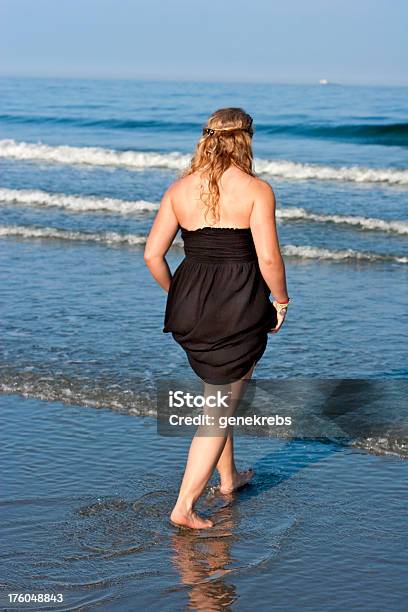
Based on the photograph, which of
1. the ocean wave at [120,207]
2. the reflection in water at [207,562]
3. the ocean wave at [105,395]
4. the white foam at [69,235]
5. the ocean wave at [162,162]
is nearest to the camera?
the reflection in water at [207,562]

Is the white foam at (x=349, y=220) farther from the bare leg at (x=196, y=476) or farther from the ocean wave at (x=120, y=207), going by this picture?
the bare leg at (x=196, y=476)

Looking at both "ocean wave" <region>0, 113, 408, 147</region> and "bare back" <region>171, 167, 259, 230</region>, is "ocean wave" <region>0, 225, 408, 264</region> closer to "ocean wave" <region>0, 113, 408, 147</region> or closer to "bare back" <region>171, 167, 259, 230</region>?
"bare back" <region>171, 167, 259, 230</region>

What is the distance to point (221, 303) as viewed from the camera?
431 centimetres

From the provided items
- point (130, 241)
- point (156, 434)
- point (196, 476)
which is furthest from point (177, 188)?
point (130, 241)

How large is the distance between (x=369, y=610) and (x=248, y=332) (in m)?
1.23

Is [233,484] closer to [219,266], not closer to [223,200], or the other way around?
[219,266]

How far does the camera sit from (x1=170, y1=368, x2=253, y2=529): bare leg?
14.5 feet

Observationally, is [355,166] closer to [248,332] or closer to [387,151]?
[387,151]

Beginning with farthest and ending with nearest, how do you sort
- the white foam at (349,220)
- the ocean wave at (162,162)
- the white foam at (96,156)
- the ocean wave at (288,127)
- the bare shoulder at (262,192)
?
the ocean wave at (288,127) → the white foam at (96,156) → the ocean wave at (162,162) → the white foam at (349,220) → the bare shoulder at (262,192)

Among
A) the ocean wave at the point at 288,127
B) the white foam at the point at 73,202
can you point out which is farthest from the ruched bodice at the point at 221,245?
the ocean wave at the point at 288,127

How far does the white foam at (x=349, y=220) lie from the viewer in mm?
12797

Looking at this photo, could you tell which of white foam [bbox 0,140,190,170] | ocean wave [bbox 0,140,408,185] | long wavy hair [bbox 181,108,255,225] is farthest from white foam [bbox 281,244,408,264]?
white foam [bbox 0,140,190,170]

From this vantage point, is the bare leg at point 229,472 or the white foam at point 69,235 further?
the white foam at point 69,235

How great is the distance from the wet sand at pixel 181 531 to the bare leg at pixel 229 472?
2.0 inches
